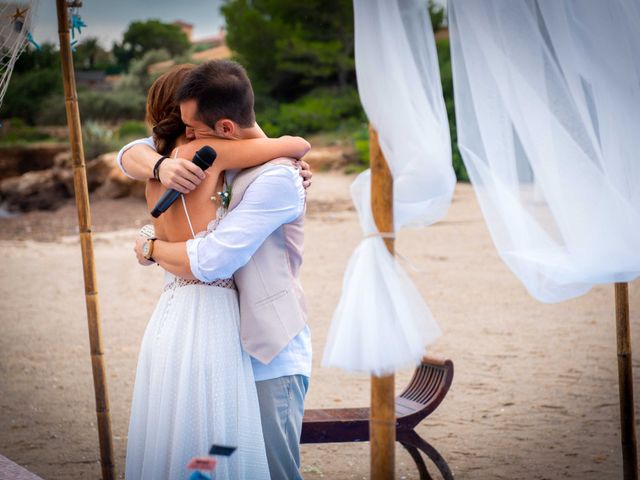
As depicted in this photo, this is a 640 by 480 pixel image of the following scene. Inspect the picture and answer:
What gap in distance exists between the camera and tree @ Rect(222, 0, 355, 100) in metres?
20.0

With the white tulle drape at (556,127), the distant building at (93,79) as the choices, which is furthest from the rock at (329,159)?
the white tulle drape at (556,127)

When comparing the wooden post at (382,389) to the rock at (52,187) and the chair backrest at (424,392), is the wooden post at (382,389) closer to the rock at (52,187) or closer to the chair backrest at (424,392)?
the chair backrest at (424,392)

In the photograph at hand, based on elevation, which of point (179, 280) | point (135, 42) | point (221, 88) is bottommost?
point (179, 280)

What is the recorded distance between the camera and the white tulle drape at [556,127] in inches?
110

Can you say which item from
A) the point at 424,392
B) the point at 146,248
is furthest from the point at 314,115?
the point at 146,248

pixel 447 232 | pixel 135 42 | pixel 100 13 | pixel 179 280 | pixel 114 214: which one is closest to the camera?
pixel 179 280

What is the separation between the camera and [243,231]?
2295mm

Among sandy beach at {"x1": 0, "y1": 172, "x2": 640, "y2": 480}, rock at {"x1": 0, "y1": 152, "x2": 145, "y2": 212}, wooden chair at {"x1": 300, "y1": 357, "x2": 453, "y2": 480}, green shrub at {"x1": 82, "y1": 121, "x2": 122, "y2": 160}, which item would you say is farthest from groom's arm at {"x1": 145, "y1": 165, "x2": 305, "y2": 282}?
green shrub at {"x1": 82, "y1": 121, "x2": 122, "y2": 160}

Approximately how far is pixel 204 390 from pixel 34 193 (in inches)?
584

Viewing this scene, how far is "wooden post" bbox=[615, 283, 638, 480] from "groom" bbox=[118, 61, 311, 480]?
1527mm

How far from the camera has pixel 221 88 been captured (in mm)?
2318

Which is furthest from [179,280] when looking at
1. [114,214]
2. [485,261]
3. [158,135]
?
[114,214]

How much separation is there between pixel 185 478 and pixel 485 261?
25.8 feet

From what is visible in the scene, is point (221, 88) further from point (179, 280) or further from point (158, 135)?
point (179, 280)
